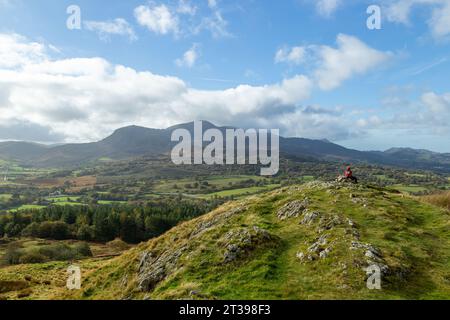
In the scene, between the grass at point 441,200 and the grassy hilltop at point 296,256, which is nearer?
the grassy hilltop at point 296,256

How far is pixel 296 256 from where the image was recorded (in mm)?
27141

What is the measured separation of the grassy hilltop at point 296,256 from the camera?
22047mm

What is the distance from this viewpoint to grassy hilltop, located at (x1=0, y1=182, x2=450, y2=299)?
868 inches

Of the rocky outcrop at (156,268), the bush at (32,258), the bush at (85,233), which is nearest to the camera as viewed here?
the rocky outcrop at (156,268)

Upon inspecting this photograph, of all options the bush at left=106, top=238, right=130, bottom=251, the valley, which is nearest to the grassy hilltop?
the valley

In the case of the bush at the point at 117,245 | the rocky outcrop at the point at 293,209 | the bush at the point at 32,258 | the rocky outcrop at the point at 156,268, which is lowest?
the bush at the point at 117,245

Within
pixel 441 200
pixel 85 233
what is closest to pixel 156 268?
pixel 441 200

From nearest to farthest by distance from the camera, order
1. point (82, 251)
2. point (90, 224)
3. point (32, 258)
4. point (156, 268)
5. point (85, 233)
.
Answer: point (156, 268)
point (32, 258)
point (82, 251)
point (85, 233)
point (90, 224)

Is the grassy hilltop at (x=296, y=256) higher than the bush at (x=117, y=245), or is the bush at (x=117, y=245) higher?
the grassy hilltop at (x=296, y=256)

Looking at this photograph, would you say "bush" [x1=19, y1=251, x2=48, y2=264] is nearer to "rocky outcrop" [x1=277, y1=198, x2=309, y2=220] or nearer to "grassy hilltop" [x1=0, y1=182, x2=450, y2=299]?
"grassy hilltop" [x1=0, y1=182, x2=450, y2=299]

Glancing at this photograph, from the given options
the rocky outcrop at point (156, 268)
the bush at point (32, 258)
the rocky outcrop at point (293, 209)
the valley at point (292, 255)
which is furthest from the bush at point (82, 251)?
the rocky outcrop at point (293, 209)

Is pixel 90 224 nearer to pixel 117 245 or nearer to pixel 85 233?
pixel 85 233

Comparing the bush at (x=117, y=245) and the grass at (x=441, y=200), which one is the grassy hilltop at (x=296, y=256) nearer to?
the grass at (x=441, y=200)

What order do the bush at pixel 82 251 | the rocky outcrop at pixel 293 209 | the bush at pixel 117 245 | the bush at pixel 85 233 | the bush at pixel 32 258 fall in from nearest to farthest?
the rocky outcrop at pixel 293 209
the bush at pixel 32 258
the bush at pixel 82 251
the bush at pixel 117 245
the bush at pixel 85 233
